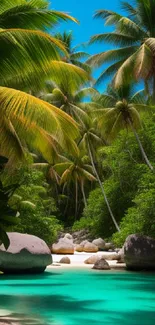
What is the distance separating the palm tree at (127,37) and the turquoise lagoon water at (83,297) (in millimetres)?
8225

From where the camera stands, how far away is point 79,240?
32.5 metres

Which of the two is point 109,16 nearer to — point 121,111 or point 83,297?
point 121,111

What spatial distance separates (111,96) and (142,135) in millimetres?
2851

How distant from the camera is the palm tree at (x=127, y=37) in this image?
19672 millimetres

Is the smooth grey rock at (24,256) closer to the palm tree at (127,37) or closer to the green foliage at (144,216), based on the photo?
the green foliage at (144,216)

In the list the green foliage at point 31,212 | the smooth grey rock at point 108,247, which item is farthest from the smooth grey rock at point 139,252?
the smooth grey rock at point 108,247

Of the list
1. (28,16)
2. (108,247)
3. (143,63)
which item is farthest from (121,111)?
(28,16)

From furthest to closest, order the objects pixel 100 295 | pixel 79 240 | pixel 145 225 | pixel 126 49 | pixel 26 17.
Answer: pixel 79 240 < pixel 126 49 < pixel 145 225 < pixel 100 295 < pixel 26 17

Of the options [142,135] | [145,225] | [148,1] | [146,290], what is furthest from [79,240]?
[146,290]

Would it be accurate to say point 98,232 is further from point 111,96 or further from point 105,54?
point 105,54

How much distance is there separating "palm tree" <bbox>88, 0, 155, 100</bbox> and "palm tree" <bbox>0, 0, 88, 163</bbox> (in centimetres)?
949

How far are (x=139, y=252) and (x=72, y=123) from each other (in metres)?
9.55

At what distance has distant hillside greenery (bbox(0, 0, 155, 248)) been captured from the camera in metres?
8.58

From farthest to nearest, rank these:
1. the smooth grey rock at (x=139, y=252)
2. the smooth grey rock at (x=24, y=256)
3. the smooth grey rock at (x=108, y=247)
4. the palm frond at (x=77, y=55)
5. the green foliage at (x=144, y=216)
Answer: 1. the palm frond at (x=77, y=55)
2. the smooth grey rock at (x=108, y=247)
3. the green foliage at (x=144, y=216)
4. the smooth grey rock at (x=139, y=252)
5. the smooth grey rock at (x=24, y=256)
